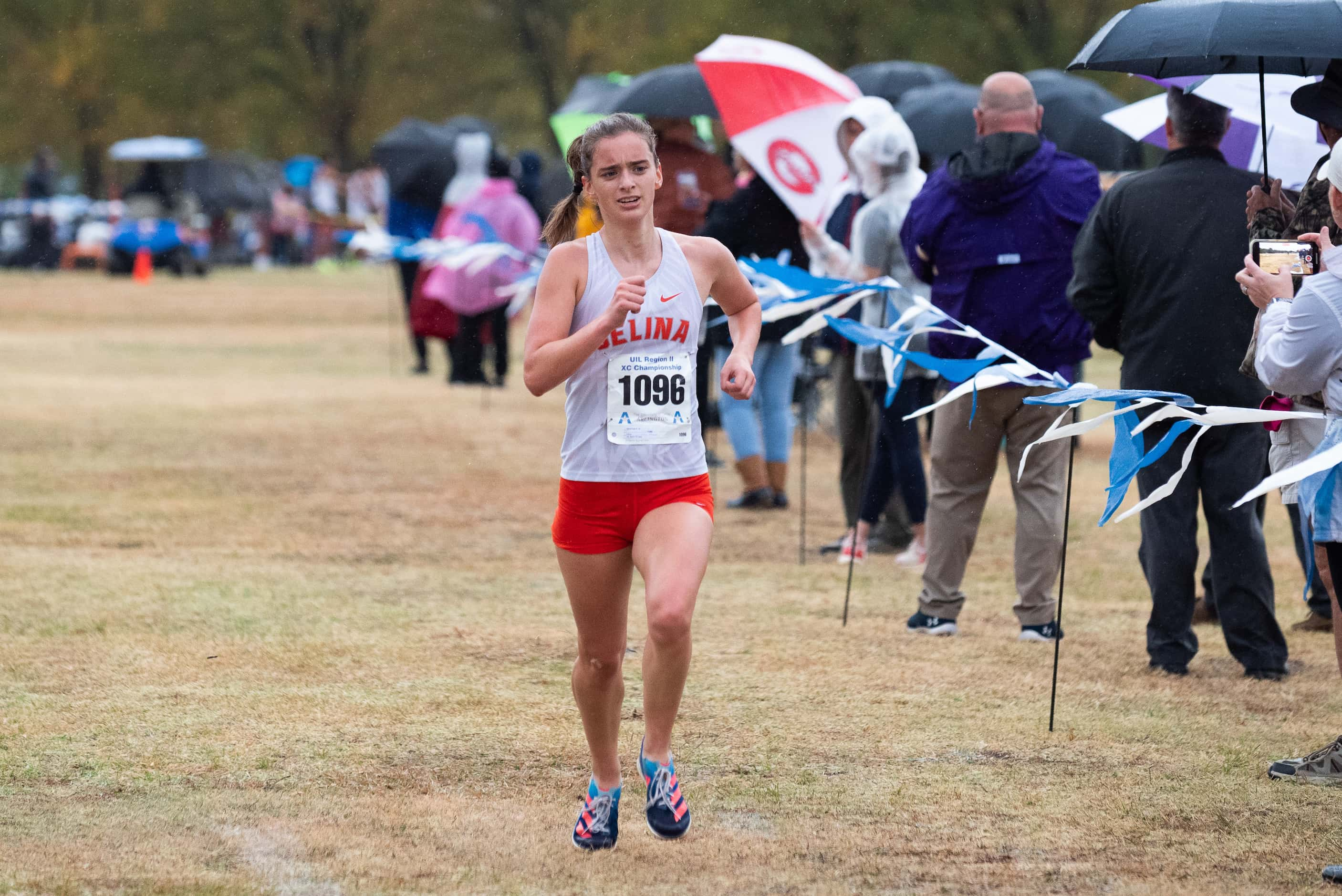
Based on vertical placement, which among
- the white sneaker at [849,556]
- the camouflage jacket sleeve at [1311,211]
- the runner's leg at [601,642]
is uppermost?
the camouflage jacket sleeve at [1311,211]

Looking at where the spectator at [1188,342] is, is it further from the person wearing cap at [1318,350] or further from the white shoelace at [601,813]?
the white shoelace at [601,813]

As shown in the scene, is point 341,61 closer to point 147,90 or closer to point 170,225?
point 147,90

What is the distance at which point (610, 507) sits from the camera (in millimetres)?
4402

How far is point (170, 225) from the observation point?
130ft

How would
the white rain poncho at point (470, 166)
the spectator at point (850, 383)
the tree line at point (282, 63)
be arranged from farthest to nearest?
the tree line at point (282, 63)
the white rain poncho at point (470, 166)
the spectator at point (850, 383)

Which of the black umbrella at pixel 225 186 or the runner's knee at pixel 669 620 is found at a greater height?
the runner's knee at pixel 669 620

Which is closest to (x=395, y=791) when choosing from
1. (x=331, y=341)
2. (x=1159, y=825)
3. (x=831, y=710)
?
(x=831, y=710)

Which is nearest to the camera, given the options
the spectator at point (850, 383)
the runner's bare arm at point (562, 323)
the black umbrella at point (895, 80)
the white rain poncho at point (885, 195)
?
the runner's bare arm at point (562, 323)

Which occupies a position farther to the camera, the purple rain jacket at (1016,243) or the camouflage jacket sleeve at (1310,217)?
the purple rain jacket at (1016,243)

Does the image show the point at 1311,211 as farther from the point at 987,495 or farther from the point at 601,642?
the point at 601,642

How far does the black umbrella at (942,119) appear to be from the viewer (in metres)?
11.0

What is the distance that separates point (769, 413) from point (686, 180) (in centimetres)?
154

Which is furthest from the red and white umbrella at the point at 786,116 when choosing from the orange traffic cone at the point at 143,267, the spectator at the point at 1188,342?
the orange traffic cone at the point at 143,267

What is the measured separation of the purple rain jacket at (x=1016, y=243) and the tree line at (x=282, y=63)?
1559 inches
